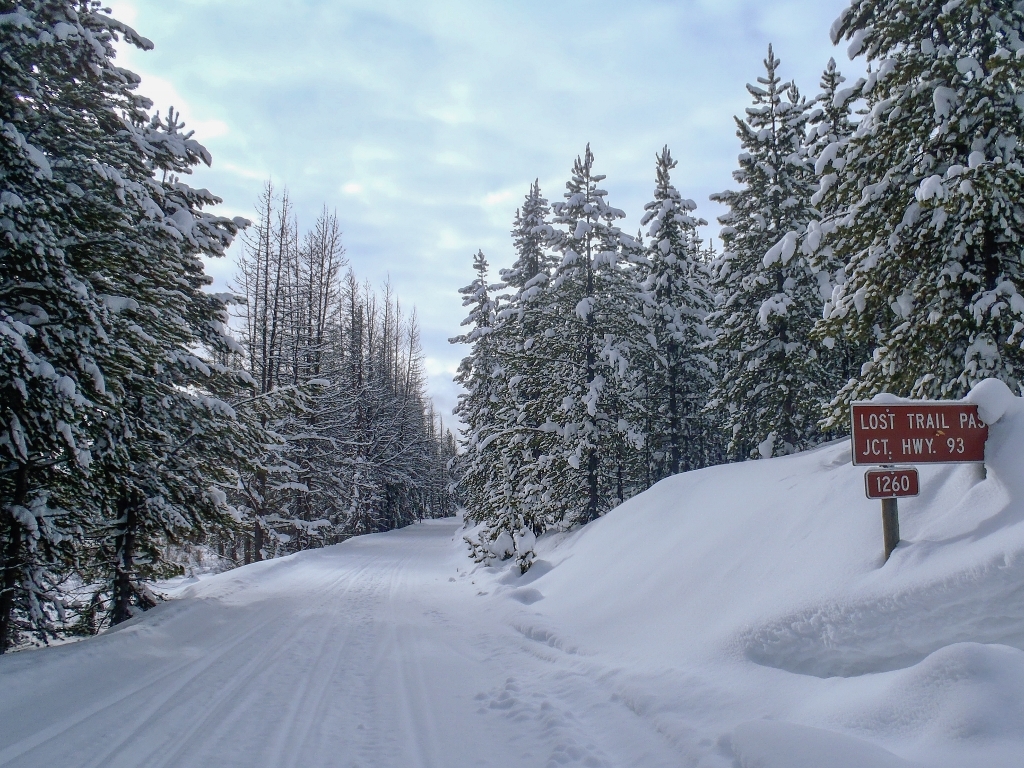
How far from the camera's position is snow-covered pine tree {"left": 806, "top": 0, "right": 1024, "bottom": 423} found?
330 inches

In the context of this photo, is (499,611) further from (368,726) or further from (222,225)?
(222,225)

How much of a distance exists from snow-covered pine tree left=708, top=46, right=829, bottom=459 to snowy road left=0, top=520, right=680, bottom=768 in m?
10.9

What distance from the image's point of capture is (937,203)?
27.3 feet

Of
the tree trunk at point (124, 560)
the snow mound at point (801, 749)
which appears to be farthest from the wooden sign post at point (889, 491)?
the tree trunk at point (124, 560)

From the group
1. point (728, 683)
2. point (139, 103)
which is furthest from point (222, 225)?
point (728, 683)

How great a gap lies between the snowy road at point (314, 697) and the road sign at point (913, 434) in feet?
10.6

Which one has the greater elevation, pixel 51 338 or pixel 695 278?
pixel 695 278

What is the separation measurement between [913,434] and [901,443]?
5.9 inches

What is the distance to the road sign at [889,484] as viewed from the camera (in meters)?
5.83

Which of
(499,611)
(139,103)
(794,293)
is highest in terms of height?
(139,103)

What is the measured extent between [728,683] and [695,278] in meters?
24.9

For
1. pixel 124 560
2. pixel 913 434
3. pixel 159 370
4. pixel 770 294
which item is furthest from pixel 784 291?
pixel 124 560

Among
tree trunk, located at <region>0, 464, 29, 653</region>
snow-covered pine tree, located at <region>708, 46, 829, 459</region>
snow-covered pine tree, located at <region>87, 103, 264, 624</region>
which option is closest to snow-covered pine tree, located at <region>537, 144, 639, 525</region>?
snow-covered pine tree, located at <region>708, 46, 829, 459</region>

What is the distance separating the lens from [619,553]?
1145 cm
